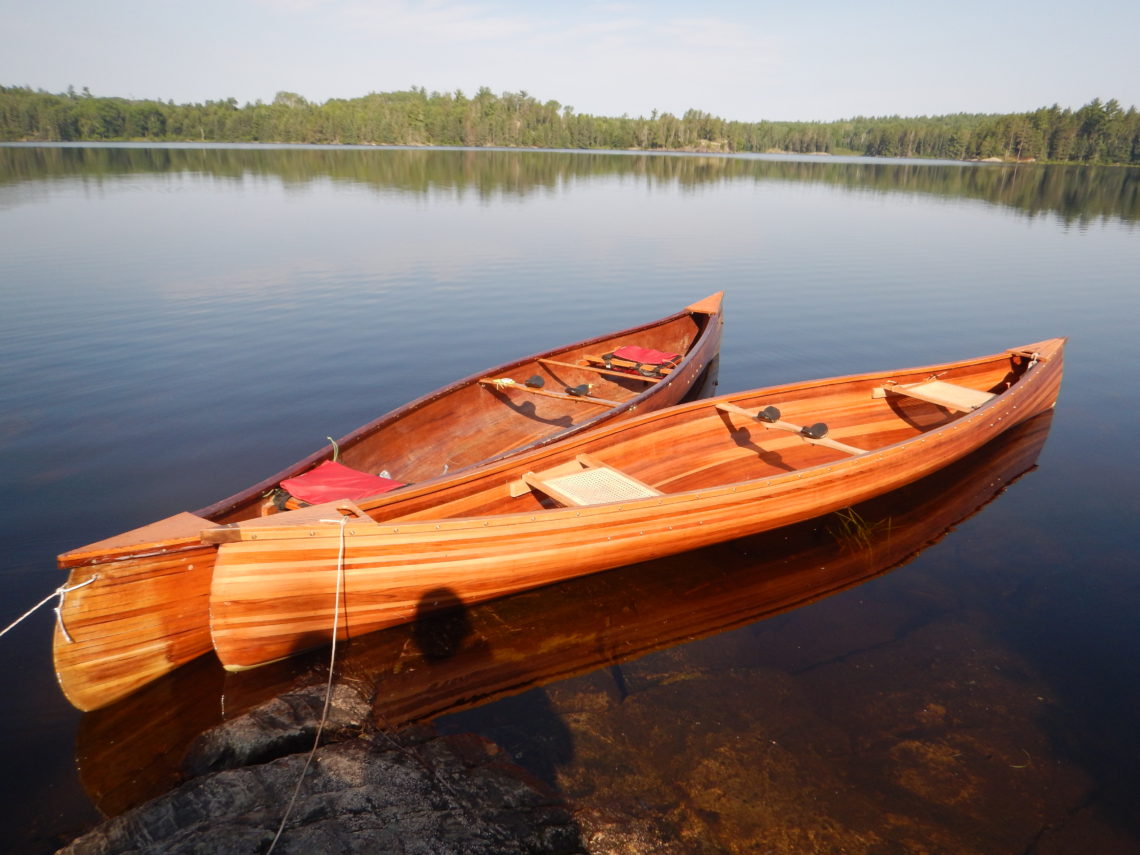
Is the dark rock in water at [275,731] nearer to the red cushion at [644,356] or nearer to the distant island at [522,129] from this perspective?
the red cushion at [644,356]

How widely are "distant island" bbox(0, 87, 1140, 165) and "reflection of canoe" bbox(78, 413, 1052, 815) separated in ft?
459

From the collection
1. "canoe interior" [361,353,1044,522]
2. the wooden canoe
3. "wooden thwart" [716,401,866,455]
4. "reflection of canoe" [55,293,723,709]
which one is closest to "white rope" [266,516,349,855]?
the wooden canoe

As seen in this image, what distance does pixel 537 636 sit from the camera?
6281 millimetres

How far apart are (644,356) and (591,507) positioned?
588cm

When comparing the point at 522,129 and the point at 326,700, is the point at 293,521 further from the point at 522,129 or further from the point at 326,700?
the point at 522,129

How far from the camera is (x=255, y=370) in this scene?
13.1 meters

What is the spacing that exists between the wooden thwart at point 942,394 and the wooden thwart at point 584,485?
5.20 metres

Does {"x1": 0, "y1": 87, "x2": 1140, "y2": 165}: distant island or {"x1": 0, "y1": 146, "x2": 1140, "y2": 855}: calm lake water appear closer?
{"x1": 0, "y1": 146, "x2": 1140, "y2": 855}: calm lake water

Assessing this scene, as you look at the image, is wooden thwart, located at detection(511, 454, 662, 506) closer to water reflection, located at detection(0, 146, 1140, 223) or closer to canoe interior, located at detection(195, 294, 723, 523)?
canoe interior, located at detection(195, 294, 723, 523)

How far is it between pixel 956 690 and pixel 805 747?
66.7 inches

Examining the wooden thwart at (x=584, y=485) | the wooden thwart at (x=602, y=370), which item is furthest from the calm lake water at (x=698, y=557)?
the wooden thwart at (x=602, y=370)

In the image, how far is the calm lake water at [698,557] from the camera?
4.65 metres

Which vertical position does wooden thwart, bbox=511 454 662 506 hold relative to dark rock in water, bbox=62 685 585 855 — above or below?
above

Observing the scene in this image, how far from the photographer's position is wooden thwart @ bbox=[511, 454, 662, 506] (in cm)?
682
